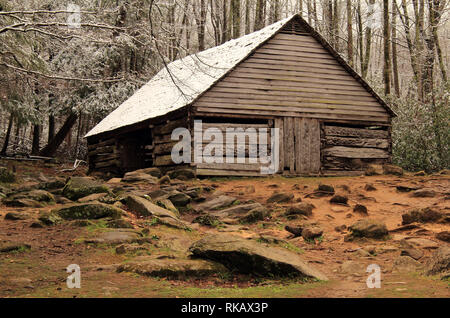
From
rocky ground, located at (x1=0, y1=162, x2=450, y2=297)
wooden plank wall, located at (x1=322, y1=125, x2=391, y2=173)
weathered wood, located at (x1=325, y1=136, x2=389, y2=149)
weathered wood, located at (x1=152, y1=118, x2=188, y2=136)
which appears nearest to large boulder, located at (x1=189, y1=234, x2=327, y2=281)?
rocky ground, located at (x1=0, y1=162, x2=450, y2=297)

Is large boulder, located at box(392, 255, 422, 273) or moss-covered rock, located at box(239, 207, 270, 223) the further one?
moss-covered rock, located at box(239, 207, 270, 223)

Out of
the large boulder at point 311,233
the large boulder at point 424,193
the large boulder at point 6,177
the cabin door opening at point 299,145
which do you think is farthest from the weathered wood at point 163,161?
the large boulder at point 311,233

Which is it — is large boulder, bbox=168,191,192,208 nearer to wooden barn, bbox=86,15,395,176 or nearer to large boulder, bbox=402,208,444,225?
wooden barn, bbox=86,15,395,176

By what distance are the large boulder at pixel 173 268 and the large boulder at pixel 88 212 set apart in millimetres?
3170

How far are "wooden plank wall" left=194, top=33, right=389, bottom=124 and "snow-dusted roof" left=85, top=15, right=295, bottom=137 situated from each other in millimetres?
378

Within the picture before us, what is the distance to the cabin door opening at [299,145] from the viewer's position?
17.2 meters

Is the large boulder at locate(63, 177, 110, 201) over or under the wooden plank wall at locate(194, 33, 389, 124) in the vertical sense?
A: under

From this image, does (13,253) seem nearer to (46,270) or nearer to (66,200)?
(46,270)

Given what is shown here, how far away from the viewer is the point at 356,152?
1842cm

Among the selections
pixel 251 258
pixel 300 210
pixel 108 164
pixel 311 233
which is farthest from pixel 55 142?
pixel 251 258

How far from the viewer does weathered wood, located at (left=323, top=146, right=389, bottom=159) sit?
59.0 feet
